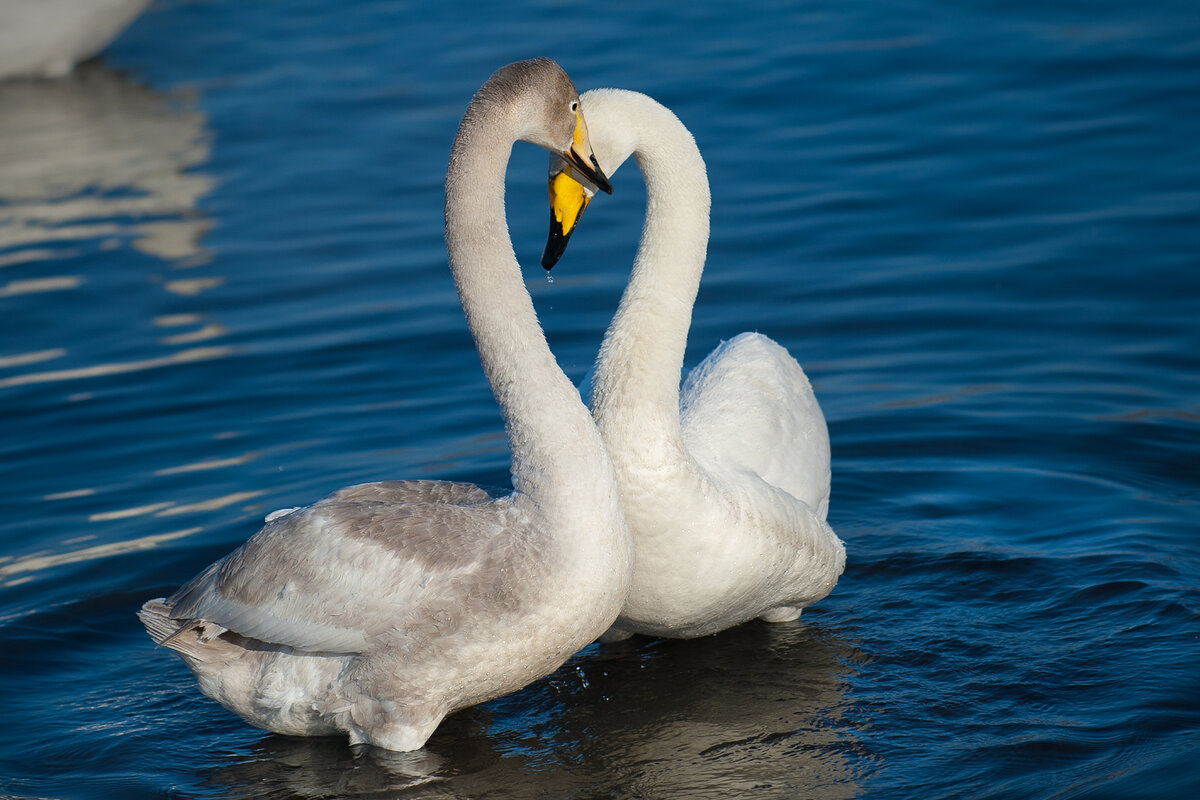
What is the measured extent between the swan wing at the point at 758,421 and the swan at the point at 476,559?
109cm

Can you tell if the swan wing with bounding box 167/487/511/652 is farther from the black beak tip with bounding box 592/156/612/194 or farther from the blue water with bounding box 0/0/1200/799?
the black beak tip with bounding box 592/156/612/194

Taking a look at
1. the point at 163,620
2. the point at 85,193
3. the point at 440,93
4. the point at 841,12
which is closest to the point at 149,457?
the point at 163,620

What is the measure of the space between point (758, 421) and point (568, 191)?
144 centimetres

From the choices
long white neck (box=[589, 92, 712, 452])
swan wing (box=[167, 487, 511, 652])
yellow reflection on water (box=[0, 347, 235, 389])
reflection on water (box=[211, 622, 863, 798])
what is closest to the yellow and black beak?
long white neck (box=[589, 92, 712, 452])

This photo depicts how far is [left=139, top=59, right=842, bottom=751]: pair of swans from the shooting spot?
17.0 ft

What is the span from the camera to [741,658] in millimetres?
6344

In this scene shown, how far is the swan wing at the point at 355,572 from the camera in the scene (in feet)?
17.1

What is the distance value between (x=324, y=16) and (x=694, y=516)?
533 inches

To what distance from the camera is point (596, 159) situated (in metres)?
5.69

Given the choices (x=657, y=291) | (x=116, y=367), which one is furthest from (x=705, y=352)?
Answer: (x=116, y=367)

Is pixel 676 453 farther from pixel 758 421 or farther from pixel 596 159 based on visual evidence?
pixel 596 159

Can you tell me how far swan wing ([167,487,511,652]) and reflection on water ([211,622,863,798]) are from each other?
58 centimetres

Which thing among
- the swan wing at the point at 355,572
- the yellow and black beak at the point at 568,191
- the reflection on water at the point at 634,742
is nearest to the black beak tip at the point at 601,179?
the yellow and black beak at the point at 568,191

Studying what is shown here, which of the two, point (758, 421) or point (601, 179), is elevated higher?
point (601, 179)
